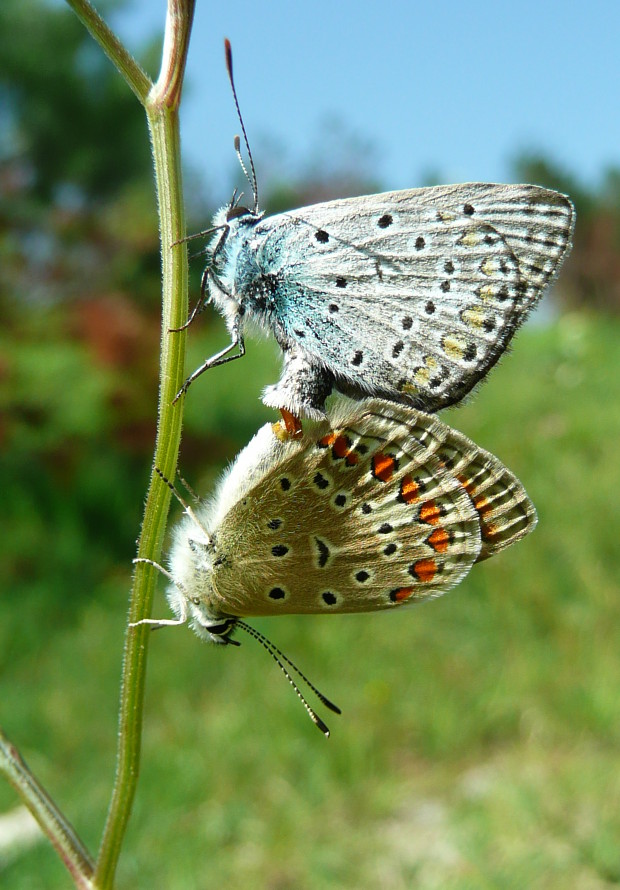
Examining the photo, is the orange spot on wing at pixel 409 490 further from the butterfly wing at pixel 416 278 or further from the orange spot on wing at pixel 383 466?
the butterfly wing at pixel 416 278

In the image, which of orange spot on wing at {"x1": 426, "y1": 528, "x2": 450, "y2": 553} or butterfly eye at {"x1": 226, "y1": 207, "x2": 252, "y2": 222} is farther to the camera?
butterfly eye at {"x1": 226, "y1": 207, "x2": 252, "y2": 222}

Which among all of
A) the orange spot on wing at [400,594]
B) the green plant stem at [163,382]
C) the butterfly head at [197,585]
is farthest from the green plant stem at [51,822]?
the orange spot on wing at [400,594]

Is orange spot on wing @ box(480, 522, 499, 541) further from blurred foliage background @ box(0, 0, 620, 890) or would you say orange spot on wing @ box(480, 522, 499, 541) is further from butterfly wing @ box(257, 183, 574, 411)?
blurred foliage background @ box(0, 0, 620, 890)

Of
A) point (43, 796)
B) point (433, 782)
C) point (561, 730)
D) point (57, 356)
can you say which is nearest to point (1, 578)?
point (57, 356)

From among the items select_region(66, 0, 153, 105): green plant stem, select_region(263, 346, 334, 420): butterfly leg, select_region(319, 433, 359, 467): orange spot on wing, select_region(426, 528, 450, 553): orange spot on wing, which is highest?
select_region(66, 0, 153, 105): green plant stem

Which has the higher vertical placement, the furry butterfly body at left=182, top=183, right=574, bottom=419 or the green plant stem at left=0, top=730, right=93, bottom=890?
the furry butterfly body at left=182, top=183, right=574, bottom=419

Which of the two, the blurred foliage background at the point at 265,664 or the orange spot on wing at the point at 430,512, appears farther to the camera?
the blurred foliage background at the point at 265,664

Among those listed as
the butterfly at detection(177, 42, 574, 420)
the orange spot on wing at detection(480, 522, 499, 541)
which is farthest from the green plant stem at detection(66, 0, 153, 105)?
the orange spot on wing at detection(480, 522, 499, 541)
